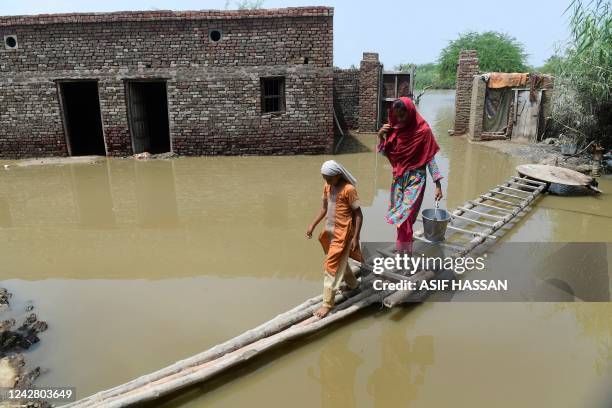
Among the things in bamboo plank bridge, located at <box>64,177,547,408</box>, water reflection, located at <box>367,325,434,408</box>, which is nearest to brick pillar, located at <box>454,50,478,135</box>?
bamboo plank bridge, located at <box>64,177,547,408</box>

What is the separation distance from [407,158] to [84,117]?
12756 mm

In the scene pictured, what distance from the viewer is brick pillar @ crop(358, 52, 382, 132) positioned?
14.5m

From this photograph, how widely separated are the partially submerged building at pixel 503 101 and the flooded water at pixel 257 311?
5.78m

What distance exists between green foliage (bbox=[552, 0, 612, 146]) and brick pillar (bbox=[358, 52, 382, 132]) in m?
5.28

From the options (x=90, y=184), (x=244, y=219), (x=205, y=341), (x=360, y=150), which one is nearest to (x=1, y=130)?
(x=90, y=184)

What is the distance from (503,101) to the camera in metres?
13.0

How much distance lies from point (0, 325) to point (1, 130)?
31.5 feet

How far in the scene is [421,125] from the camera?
4230 millimetres

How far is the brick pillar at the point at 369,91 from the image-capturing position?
1446 centimetres

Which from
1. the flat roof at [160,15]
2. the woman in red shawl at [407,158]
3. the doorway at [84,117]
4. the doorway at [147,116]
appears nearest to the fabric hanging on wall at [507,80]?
the flat roof at [160,15]

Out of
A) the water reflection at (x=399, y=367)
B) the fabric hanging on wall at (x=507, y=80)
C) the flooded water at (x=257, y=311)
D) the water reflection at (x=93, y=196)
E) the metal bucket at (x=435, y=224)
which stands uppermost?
the fabric hanging on wall at (x=507, y=80)

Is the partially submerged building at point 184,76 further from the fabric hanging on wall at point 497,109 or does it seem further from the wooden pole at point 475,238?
the wooden pole at point 475,238

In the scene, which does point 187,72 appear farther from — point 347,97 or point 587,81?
point 587,81

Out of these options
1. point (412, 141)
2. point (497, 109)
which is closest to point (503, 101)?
point (497, 109)
